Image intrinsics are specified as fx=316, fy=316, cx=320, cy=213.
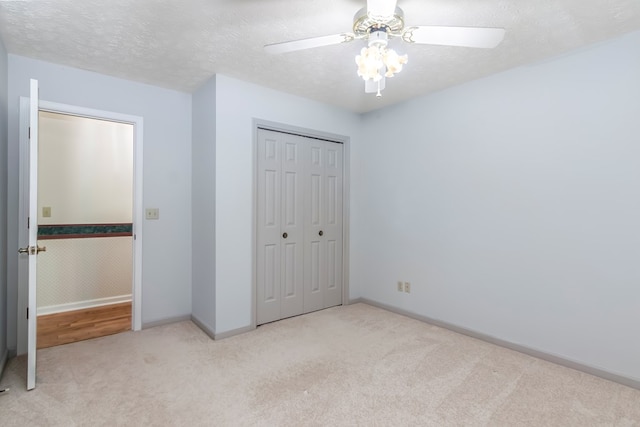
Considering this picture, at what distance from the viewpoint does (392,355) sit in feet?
8.39

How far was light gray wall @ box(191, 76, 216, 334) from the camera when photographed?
2925mm

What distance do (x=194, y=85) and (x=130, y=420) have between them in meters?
2.77

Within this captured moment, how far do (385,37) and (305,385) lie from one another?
86.9 inches

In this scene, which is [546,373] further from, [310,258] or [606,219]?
[310,258]

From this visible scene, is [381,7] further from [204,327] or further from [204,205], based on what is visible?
[204,327]

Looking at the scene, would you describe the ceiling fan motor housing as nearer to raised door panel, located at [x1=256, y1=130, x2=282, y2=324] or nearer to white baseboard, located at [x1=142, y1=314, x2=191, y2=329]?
raised door panel, located at [x1=256, y1=130, x2=282, y2=324]

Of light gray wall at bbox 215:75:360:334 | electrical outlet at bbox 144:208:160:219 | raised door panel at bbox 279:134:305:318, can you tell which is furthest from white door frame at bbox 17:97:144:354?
raised door panel at bbox 279:134:305:318

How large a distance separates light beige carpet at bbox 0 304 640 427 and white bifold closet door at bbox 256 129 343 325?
59 cm

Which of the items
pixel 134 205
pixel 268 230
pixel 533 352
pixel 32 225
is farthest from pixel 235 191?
pixel 533 352

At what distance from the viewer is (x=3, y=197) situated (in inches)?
91.9

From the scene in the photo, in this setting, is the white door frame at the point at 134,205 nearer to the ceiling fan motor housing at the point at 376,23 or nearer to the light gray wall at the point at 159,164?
the light gray wall at the point at 159,164

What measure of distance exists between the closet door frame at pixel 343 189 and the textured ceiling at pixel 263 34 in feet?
1.48

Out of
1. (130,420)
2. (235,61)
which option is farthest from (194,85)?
(130,420)

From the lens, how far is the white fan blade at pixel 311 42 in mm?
1716
